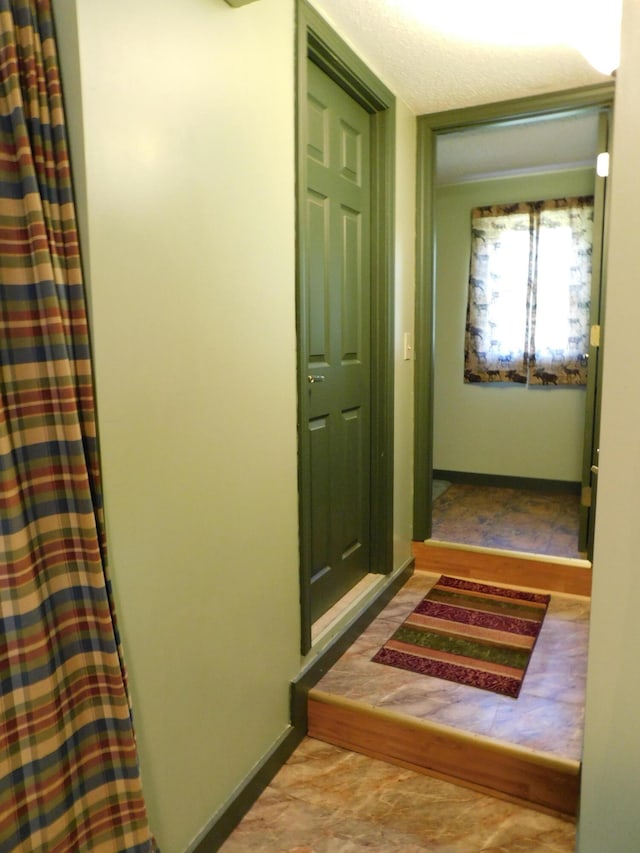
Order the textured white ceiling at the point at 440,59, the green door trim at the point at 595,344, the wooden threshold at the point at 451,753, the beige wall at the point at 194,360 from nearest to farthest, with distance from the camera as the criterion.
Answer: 1. the beige wall at the point at 194,360
2. the wooden threshold at the point at 451,753
3. the textured white ceiling at the point at 440,59
4. the green door trim at the point at 595,344

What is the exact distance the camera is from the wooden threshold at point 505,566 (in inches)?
110

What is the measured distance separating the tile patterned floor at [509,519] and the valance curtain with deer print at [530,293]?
2.77 ft

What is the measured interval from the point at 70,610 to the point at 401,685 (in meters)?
1.38

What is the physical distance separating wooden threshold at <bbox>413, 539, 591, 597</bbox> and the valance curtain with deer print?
66.8 inches

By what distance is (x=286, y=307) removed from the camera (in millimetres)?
1754

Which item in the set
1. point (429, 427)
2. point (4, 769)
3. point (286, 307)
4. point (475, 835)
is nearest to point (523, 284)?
point (429, 427)

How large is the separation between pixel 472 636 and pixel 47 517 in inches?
74.8

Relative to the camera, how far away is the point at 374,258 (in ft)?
8.41

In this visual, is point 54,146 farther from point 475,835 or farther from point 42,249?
point 475,835

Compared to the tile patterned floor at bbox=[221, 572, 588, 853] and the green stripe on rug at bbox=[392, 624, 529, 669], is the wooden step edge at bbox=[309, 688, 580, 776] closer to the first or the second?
the tile patterned floor at bbox=[221, 572, 588, 853]

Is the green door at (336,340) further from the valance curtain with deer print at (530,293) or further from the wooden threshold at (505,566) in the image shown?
the valance curtain with deer print at (530,293)

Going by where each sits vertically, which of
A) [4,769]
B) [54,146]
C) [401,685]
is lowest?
[401,685]

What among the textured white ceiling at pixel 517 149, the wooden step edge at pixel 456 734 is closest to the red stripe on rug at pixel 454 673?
the wooden step edge at pixel 456 734

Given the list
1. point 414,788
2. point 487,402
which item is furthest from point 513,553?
point 487,402
